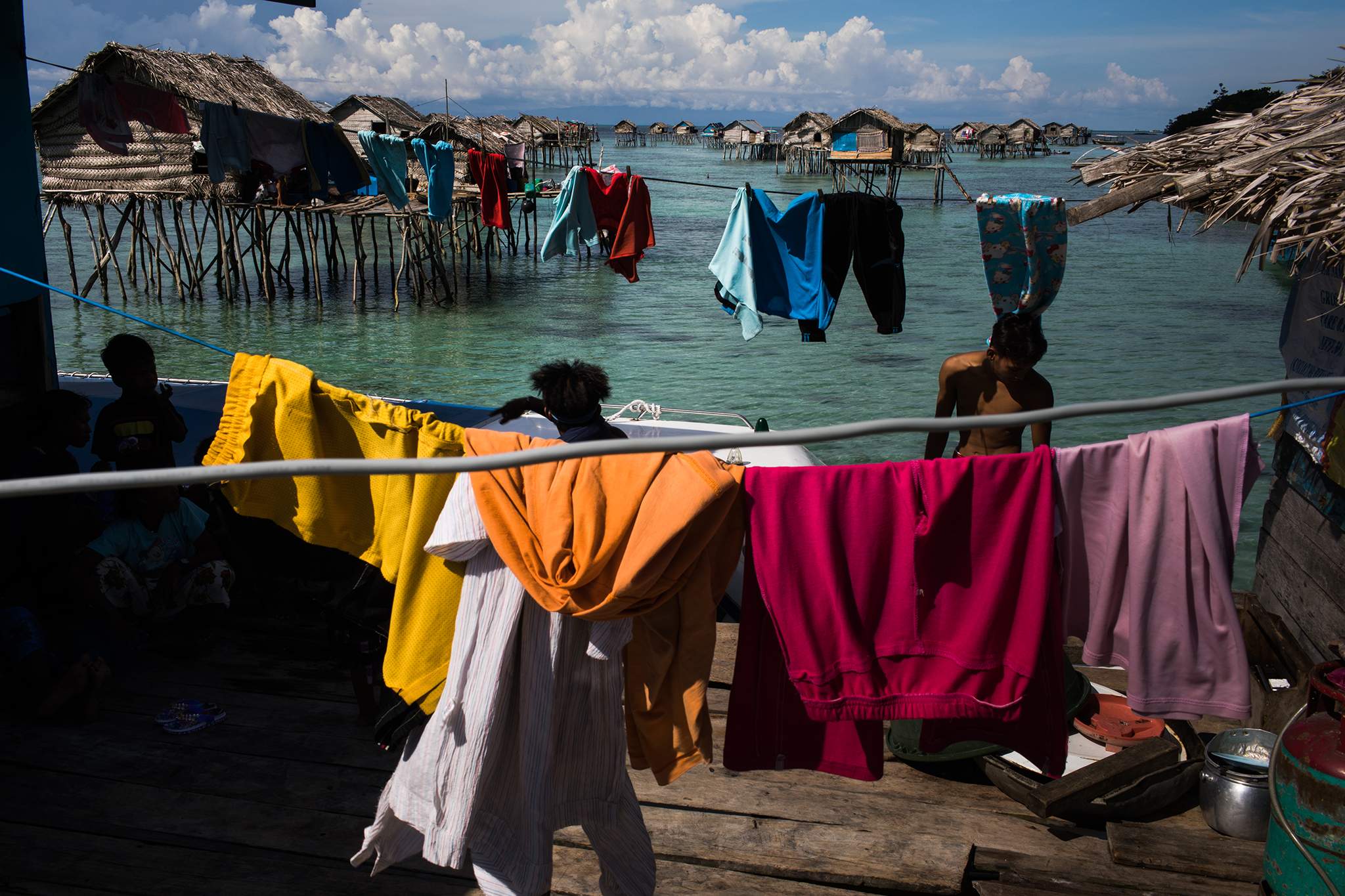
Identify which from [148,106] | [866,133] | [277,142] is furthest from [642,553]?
[866,133]

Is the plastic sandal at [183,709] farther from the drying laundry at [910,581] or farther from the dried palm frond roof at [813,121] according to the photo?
the dried palm frond roof at [813,121]

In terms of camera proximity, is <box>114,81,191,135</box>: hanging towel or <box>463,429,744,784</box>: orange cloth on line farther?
<box>114,81,191,135</box>: hanging towel

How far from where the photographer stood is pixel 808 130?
54.8 metres

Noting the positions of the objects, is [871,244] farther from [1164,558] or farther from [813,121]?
[813,121]

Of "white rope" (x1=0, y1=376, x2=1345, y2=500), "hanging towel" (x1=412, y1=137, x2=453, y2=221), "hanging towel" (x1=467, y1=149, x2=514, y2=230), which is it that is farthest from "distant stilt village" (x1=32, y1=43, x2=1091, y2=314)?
"white rope" (x1=0, y1=376, x2=1345, y2=500)

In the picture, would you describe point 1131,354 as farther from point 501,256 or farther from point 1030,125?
point 1030,125

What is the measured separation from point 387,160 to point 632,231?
583cm

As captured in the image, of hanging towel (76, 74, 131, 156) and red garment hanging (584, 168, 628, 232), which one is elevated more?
hanging towel (76, 74, 131, 156)

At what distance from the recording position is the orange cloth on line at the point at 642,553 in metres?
2.33

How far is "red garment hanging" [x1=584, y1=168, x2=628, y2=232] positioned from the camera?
8.48m

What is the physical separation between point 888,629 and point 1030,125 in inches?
3524

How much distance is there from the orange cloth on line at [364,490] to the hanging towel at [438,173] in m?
11.1

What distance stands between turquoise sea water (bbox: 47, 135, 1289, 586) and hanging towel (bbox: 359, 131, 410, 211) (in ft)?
12.7

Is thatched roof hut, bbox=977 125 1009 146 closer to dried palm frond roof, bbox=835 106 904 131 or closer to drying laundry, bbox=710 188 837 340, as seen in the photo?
dried palm frond roof, bbox=835 106 904 131
